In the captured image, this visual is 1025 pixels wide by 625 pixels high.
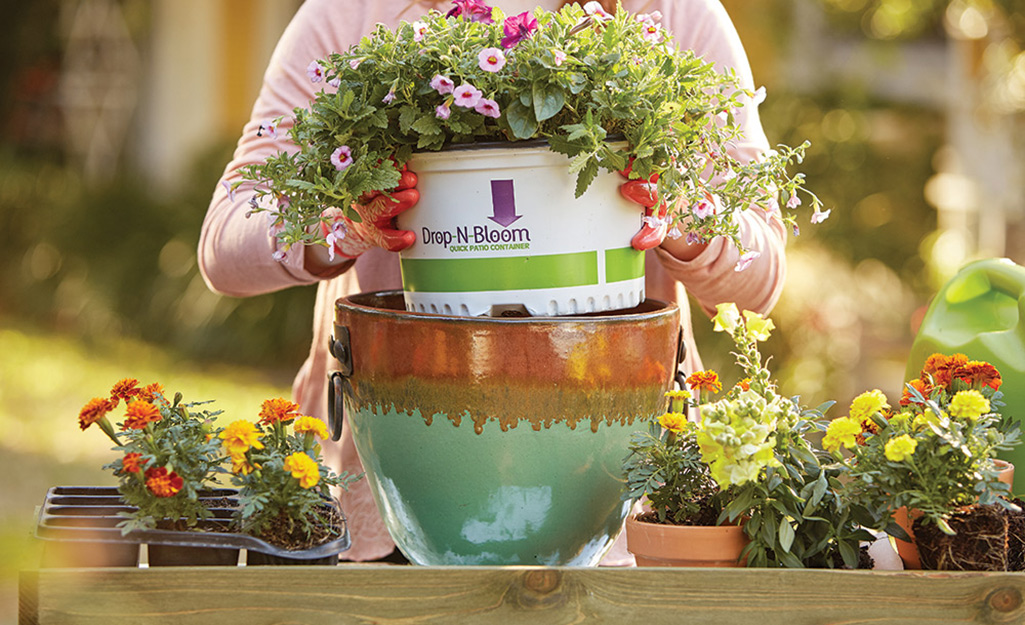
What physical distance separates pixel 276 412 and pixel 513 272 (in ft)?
0.95

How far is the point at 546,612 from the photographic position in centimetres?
109

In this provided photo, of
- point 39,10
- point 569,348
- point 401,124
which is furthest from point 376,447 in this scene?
point 39,10

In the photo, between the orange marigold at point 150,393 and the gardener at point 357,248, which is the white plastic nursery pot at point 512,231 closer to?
the gardener at point 357,248

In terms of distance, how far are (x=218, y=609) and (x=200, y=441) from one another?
19cm

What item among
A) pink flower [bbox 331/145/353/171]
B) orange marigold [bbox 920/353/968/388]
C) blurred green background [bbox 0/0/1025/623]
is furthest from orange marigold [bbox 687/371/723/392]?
blurred green background [bbox 0/0/1025/623]

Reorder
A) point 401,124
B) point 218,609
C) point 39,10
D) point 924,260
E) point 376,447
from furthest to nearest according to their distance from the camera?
point 39,10
point 924,260
point 376,447
point 401,124
point 218,609

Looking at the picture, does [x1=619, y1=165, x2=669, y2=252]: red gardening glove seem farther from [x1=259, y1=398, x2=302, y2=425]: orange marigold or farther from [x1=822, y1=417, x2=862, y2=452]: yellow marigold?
[x1=259, y1=398, x2=302, y2=425]: orange marigold

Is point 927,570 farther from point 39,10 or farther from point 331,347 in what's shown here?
point 39,10

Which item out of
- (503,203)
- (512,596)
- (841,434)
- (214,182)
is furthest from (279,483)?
(214,182)

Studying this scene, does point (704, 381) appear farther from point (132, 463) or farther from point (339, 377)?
point (132, 463)

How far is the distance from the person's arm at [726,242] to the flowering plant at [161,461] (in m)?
0.63

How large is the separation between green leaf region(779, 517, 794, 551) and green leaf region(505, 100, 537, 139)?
467 millimetres

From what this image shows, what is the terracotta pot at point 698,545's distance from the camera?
1.16 m

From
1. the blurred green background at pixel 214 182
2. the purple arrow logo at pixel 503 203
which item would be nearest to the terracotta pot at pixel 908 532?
the purple arrow logo at pixel 503 203
